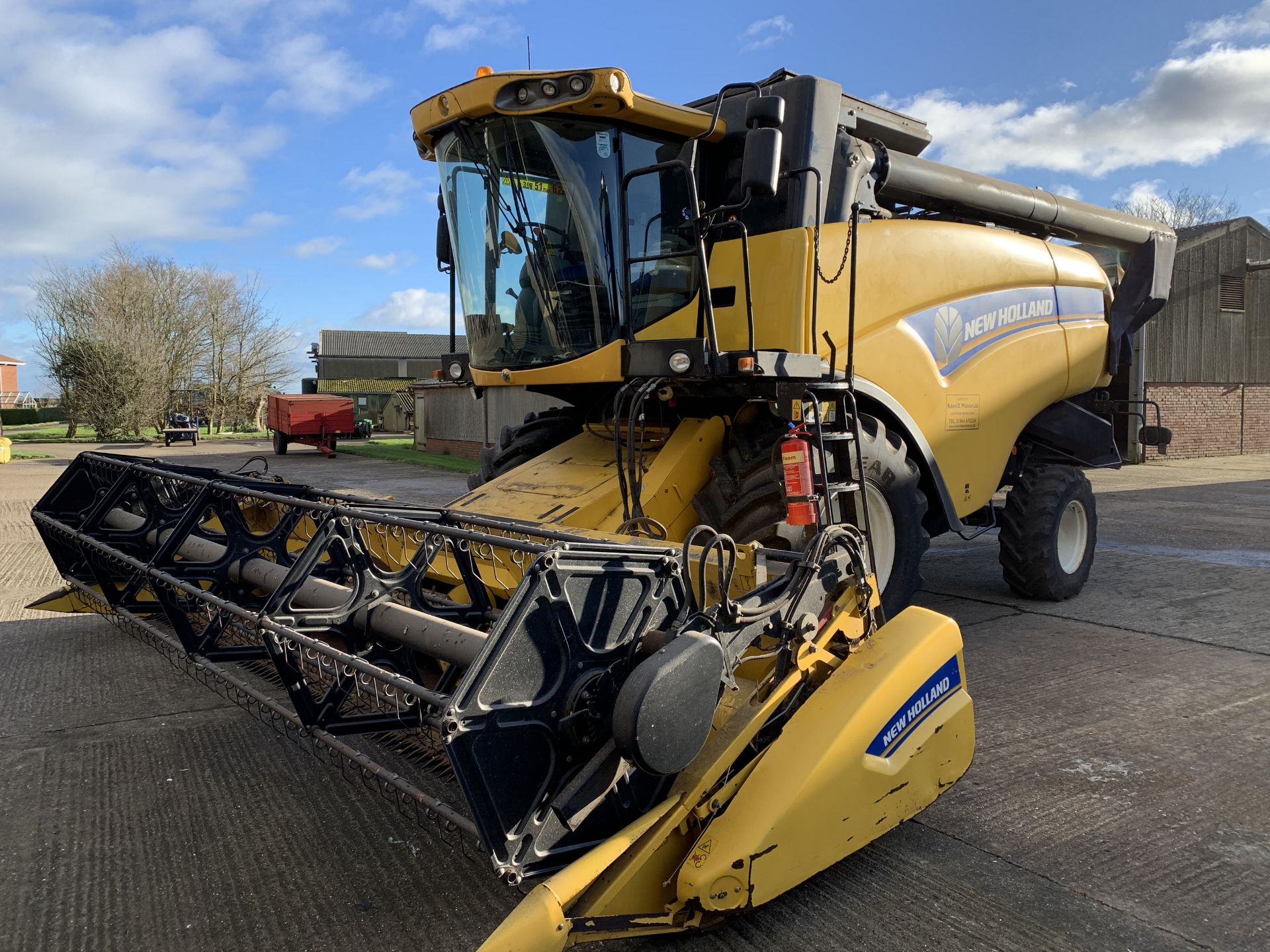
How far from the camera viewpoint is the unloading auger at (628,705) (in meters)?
2.14

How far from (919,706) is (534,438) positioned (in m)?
3.45

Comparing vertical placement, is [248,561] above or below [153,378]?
below

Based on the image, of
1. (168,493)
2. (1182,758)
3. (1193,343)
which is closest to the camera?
(1182,758)

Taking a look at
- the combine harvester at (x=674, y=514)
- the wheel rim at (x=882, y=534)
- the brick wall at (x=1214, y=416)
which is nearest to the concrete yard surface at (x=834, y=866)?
the combine harvester at (x=674, y=514)

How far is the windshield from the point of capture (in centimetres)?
437

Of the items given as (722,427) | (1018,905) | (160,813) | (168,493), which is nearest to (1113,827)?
(1018,905)

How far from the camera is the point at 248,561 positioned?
3828 millimetres

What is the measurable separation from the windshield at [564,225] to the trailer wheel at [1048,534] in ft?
9.42

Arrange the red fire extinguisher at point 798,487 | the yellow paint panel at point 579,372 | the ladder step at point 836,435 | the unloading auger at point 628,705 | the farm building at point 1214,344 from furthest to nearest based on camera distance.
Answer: the farm building at point 1214,344 < the yellow paint panel at point 579,372 < the ladder step at point 836,435 < the red fire extinguisher at point 798,487 < the unloading auger at point 628,705

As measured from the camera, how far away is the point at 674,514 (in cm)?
436

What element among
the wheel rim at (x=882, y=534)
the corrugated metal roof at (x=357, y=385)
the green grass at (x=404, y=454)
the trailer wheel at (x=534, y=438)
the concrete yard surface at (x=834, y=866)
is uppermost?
the corrugated metal roof at (x=357, y=385)

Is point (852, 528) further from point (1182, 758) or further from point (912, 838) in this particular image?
point (1182, 758)

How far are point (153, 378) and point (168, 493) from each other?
33.8m

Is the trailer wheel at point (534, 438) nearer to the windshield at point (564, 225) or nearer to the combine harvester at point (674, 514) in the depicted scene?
the combine harvester at point (674, 514)
